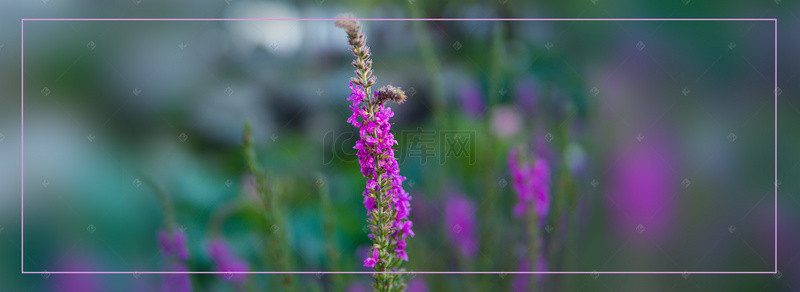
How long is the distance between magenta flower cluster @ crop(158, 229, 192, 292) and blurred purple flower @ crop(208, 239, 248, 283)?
14 cm

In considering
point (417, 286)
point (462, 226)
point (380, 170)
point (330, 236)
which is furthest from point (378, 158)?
point (417, 286)

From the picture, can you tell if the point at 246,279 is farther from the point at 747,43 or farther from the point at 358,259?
the point at 747,43

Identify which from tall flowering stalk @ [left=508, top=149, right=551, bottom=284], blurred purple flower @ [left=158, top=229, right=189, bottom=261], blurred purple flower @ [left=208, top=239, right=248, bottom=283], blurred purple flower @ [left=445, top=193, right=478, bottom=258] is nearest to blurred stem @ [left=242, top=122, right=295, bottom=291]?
blurred purple flower @ [left=208, top=239, right=248, bottom=283]

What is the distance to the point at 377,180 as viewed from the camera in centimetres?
198

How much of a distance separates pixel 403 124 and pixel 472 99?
0.39 metres

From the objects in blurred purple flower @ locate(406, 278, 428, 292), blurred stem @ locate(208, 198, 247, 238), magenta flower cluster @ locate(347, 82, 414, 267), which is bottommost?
blurred purple flower @ locate(406, 278, 428, 292)

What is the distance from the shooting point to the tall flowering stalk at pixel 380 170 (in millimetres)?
1969

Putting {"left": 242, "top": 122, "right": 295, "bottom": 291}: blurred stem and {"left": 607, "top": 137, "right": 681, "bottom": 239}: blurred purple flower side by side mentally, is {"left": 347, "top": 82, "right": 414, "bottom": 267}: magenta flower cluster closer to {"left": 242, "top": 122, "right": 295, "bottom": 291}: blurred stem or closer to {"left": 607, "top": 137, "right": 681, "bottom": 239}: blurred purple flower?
{"left": 242, "top": 122, "right": 295, "bottom": 291}: blurred stem

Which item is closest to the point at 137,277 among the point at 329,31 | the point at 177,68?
the point at 177,68

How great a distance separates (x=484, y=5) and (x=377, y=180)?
59.1 inches

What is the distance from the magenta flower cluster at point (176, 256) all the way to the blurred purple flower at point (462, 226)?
4.35 feet

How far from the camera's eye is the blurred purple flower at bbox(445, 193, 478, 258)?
2.88 meters

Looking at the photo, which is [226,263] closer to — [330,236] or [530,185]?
[330,236]

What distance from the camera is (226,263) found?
2.91 meters
